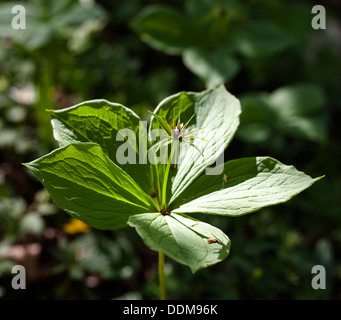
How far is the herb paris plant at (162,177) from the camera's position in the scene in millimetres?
1012

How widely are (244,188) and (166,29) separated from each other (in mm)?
1538

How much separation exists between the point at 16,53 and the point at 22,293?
1.59 meters

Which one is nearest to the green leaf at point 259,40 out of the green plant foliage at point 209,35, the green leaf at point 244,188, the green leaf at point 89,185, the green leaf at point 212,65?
the green plant foliage at point 209,35

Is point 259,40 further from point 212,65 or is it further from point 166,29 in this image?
point 166,29

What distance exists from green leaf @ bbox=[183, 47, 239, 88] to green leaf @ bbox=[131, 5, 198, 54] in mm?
109

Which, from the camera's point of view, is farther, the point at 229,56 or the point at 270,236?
the point at 229,56

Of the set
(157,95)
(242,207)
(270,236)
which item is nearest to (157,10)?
(157,95)

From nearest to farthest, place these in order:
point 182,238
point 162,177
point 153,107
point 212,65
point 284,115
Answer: point 182,238 → point 162,177 → point 212,65 → point 284,115 → point 153,107

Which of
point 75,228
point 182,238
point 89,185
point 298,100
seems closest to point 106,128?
point 89,185

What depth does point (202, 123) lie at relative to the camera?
4.12ft

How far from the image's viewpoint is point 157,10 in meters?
2.32
